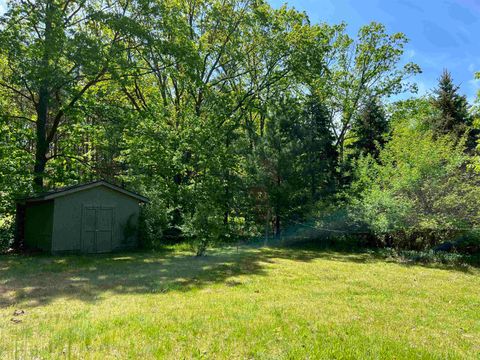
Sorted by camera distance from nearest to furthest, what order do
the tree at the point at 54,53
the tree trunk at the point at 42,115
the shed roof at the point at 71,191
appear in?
Result: 1. the shed roof at the point at 71,191
2. the tree at the point at 54,53
3. the tree trunk at the point at 42,115

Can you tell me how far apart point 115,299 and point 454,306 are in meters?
6.25

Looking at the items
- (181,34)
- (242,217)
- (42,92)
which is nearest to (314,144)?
(242,217)

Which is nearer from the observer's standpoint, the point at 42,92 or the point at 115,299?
the point at 115,299

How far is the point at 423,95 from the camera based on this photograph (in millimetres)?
27906

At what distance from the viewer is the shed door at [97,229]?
13930 millimetres

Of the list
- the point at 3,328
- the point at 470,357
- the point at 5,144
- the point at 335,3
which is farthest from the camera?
the point at 5,144

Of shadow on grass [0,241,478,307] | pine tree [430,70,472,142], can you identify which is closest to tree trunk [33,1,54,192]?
shadow on grass [0,241,478,307]

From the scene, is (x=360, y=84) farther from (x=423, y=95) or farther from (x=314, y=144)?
(x=314, y=144)

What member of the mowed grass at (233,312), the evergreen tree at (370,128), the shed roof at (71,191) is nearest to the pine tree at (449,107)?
the evergreen tree at (370,128)

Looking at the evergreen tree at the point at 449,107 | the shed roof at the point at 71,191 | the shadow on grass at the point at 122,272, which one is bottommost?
the shadow on grass at the point at 122,272

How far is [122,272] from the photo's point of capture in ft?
31.6

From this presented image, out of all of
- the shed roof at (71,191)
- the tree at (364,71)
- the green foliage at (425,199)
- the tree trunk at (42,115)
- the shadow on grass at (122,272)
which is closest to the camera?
the shadow on grass at (122,272)

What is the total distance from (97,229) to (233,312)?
10.2 metres

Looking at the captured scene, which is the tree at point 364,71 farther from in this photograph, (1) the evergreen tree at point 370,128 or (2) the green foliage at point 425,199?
(2) the green foliage at point 425,199
